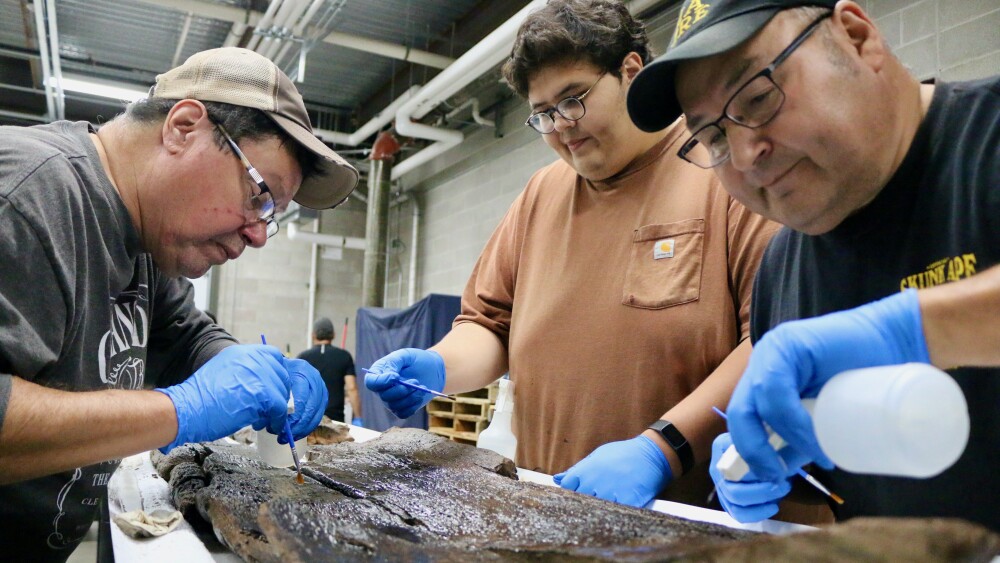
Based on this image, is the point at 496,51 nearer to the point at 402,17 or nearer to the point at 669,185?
the point at 402,17

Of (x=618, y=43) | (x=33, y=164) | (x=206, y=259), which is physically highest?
(x=618, y=43)

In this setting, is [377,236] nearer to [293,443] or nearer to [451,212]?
[451,212]

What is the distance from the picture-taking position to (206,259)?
6.02 feet

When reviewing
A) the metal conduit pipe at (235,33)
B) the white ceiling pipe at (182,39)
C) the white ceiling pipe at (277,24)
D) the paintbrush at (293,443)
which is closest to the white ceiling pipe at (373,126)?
the white ceiling pipe at (277,24)

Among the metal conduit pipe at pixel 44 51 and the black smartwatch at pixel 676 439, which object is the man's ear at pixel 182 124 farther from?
the metal conduit pipe at pixel 44 51

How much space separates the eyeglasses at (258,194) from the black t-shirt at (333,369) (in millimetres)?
5114

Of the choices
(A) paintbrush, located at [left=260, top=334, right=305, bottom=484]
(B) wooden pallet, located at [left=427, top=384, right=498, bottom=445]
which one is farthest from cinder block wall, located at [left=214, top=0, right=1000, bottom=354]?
(A) paintbrush, located at [left=260, top=334, right=305, bottom=484]

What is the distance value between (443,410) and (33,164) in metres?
4.99

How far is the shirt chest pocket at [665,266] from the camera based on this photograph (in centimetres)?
183

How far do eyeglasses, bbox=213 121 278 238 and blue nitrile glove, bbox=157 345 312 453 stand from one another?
0.37 meters

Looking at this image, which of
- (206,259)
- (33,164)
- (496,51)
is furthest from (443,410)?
(33,164)

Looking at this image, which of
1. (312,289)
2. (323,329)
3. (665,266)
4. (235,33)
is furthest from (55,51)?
(665,266)

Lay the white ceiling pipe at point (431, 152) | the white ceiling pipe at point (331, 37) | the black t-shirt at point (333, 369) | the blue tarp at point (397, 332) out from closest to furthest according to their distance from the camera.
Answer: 1. the white ceiling pipe at point (331, 37)
2. the blue tarp at point (397, 332)
3. the black t-shirt at point (333, 369)
4. the white ceiling pipe at point (431, 152)

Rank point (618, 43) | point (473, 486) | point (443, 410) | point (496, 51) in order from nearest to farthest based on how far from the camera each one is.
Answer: point (473, 486) < point (618, 43) < point (496, 51) < point (443, 410)
